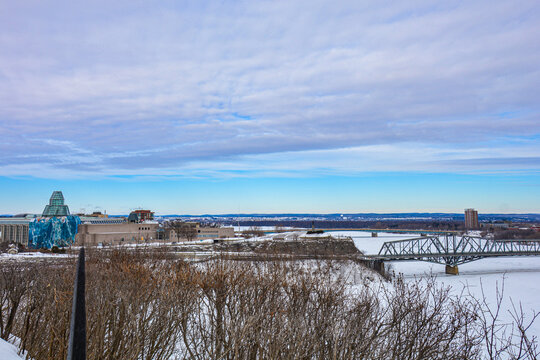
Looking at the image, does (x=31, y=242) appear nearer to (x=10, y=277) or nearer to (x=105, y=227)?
(x=105, y=227)

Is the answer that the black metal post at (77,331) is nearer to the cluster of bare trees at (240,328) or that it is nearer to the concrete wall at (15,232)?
the cluster of bare trees at (240,328)

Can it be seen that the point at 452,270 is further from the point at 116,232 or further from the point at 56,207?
the point at 56,207

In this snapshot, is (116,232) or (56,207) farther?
(56,207)

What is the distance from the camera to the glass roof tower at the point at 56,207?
120m

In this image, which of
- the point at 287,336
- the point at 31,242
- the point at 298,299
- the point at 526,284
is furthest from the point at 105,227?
the point at 287,336

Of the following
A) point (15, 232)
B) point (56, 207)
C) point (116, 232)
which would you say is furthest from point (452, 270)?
point (15, 232)

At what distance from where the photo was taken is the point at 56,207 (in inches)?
4754

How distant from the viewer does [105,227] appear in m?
102

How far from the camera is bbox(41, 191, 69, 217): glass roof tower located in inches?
4729

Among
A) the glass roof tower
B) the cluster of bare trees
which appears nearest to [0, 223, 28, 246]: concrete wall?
the glass roof tower

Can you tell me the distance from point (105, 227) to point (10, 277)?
89416 millimetres

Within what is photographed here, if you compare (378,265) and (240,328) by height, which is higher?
(240,328)

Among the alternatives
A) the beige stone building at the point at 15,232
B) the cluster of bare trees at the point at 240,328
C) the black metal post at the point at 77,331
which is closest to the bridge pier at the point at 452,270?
the cluster of bare trees at the point at 240,328

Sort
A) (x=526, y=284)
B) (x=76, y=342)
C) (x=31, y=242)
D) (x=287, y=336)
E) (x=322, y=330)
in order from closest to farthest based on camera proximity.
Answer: (x=76, y=342) → (x=287, y=336) → (x=322, y=330) → (x=526, y=284) → (x=31, y=242)
